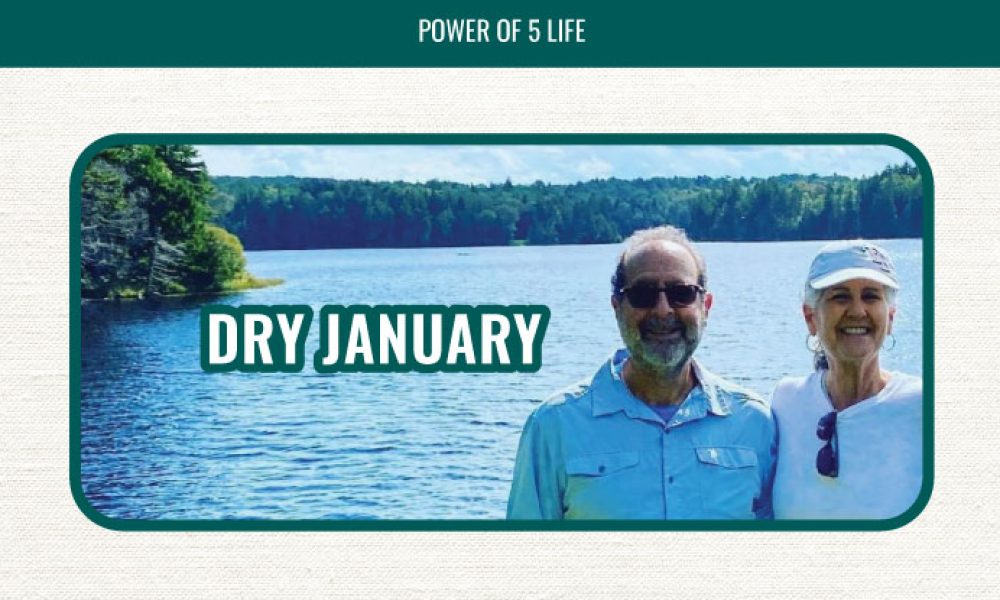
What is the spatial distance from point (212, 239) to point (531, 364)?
1.70 metres

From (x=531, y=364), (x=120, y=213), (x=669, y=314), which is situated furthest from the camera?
(x=120, y=213)

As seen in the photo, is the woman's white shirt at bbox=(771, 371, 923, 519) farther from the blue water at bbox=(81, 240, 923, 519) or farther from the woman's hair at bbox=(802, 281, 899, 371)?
the blue water at bbox=(81, 240, 923, 519)

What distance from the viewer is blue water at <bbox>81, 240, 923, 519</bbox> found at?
231 inches

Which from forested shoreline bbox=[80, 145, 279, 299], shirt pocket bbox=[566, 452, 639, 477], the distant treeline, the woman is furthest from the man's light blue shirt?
forested shoreline bbox=[80, 145, 279, 299]

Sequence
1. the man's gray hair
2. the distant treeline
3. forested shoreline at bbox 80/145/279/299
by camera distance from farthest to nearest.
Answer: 1. forested shoreline at bbox 80/145/279/299
2. the distant treeline
3. the man's gray hair

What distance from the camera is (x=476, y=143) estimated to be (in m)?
5.97

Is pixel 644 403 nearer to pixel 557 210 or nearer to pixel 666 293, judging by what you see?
pixel 666 293

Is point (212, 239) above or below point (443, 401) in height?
above

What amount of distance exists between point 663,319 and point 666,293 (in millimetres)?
114

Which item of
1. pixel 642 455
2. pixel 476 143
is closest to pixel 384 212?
pixel 476 143

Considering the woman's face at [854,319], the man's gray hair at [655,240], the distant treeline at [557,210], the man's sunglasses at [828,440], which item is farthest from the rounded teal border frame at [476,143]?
the woman's face at [854,319]

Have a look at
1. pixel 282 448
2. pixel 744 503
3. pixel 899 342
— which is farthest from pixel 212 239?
pixel 899 342

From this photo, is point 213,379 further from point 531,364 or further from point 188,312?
point 531,364

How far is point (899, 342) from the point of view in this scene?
6.00 m
